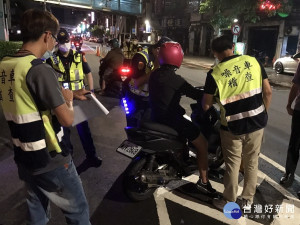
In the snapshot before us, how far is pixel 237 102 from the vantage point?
2881mm

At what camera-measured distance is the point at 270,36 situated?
23.9 m

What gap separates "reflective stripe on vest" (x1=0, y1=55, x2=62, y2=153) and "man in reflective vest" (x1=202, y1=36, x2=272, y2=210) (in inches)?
67.2

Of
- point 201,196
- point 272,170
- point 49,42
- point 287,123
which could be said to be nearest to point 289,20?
point 287,123

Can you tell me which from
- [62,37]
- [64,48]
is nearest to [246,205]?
[64,48]

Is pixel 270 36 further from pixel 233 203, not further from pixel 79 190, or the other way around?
pixel 79 190

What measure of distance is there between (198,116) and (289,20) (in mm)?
20941

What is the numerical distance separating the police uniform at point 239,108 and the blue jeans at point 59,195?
1.65 m

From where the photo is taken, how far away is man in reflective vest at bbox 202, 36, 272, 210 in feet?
9.25

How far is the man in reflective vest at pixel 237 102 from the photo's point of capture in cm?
282

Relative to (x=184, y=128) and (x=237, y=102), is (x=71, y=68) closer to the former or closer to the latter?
(x=184, y=128)

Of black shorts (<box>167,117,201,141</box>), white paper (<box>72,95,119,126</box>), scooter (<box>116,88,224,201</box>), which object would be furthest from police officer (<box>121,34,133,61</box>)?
white paper (<box>72,95,119,126</box>)

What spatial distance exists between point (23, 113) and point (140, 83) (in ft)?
8.66

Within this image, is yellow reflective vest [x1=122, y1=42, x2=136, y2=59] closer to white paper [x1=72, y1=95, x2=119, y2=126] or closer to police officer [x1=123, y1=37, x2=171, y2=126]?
police officer [x1=123, y1=37, x2=171, y2=126]

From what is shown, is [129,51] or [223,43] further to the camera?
[129,51]
